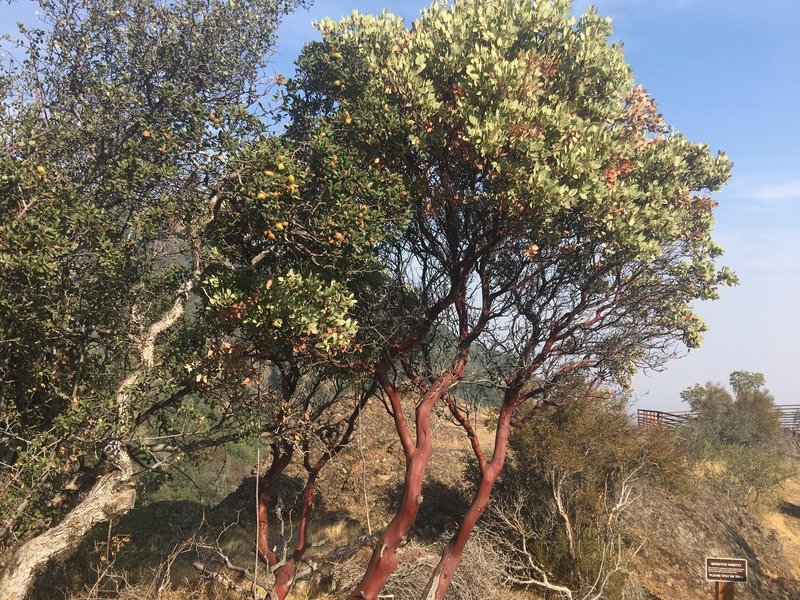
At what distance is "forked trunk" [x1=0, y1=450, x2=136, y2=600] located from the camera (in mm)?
6238

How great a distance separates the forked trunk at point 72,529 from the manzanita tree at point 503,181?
4.09 m

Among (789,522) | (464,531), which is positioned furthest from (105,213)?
(789,522)

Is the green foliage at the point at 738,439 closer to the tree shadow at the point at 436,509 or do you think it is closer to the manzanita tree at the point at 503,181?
the tree shadow at the point at 436,509

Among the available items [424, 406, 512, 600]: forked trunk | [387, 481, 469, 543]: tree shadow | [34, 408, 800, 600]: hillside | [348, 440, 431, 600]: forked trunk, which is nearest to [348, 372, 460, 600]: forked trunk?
[348, 440, 431, 600]: forked trunk

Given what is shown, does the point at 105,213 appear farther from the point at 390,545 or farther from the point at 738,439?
the point at 738,439

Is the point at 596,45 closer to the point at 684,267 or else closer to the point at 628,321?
the point at 684,267

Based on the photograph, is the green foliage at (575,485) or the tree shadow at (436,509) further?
the tree shadow at (436,509)

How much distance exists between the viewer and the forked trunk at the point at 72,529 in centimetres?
624

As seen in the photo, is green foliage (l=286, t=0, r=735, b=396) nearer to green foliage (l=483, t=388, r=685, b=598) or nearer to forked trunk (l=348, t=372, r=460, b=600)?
forked trunk (l=348, t=372, r=460, b=600)

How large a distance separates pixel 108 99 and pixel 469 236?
6.43 metres

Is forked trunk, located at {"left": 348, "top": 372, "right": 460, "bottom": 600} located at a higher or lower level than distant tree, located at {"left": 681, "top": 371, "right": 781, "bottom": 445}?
lower

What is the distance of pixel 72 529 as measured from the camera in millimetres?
6527

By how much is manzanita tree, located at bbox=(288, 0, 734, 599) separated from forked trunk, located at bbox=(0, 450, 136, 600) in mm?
4092

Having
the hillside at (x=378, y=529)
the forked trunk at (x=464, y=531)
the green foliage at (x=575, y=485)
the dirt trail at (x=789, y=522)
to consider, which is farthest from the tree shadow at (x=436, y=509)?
the dirt trail at (x=789, y=522)
